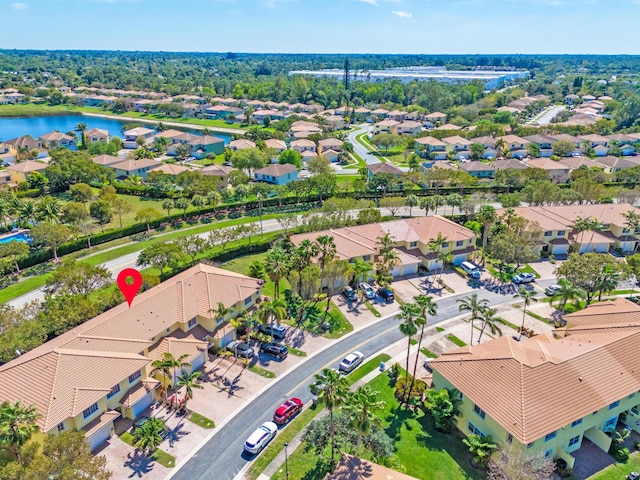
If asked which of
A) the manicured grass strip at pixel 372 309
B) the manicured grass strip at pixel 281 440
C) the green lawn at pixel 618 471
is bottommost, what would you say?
the green lawn at pixel 618 471

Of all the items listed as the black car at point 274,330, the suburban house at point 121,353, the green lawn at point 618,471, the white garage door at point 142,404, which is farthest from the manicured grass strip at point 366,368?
the green lawn at point 618,471

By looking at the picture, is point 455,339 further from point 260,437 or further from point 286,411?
point 260,437

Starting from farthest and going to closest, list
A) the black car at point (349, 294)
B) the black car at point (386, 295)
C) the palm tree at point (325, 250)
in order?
the black car at point (349, 294) < the black car at point (386, 295) < the palm tree at point (325, 250)

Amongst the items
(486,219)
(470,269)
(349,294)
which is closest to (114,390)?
(349,294)

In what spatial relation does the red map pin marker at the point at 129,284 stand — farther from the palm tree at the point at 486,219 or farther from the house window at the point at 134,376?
the palm tree at the point at 486,219

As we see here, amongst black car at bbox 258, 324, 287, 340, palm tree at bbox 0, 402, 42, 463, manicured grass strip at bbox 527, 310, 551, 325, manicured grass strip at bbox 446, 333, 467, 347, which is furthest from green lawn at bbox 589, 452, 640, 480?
palm tree at bbox 0, 402, 42, 463

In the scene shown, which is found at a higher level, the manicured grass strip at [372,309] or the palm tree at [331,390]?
the palm tree at [331,390]

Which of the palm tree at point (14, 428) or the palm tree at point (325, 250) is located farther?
the palm tree at point (325, 250)
